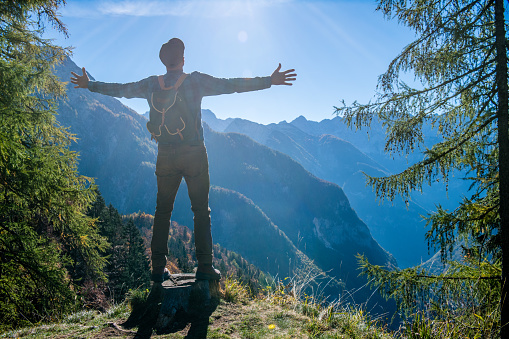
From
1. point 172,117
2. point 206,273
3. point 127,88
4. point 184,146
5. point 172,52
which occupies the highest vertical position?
point 172,52

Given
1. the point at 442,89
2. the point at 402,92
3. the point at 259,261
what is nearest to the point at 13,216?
the point at 402,92

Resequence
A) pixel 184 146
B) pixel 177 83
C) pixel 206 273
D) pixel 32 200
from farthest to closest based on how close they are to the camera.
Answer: pixel 32 200, pixel 206 273, pixel 184 146, pixel 177 83

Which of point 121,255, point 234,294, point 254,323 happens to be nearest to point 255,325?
point 254,323

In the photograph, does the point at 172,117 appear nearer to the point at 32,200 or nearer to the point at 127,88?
the point at 127,88

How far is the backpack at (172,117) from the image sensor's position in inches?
143

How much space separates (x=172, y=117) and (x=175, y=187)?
3.39 ft

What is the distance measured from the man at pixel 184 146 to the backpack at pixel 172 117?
0.04 ft

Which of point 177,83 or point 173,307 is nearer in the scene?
point 173,307

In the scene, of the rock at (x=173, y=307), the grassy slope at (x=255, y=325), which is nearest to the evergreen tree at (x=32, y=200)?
the grassy slope at (x=255, y=325)

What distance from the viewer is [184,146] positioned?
3.73 m

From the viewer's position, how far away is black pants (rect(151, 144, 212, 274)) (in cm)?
375

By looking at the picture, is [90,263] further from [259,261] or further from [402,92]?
[259,261]

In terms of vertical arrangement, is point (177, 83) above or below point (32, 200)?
above

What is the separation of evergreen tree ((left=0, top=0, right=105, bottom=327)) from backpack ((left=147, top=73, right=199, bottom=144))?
5.51ft
